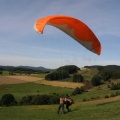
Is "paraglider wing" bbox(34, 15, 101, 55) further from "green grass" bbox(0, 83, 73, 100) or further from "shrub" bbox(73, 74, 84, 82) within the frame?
"shrub" bbox(73, 74, 84, 82)

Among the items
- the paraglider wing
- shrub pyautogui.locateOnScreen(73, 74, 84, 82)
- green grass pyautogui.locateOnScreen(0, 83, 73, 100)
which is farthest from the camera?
shrub pyautogui.locateOnScreen(73, 74, 84, 82)

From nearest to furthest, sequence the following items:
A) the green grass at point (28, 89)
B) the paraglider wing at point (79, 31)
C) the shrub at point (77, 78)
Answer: the paraglider wing at point (79, 31), the green grass at point (28, 89), the shrub at point (77, 78)

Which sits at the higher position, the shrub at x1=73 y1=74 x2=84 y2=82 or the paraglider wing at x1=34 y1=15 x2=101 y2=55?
the paraglider wing at x1=34 y1=15 x2=101 y2=55

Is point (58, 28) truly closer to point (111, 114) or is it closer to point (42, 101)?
point (111, 114)

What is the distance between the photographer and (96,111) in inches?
1076

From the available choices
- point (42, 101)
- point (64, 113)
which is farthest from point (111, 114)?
point (42, 101)

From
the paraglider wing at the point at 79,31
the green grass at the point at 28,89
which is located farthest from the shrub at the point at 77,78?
the paraglider wing at the point at 79,31

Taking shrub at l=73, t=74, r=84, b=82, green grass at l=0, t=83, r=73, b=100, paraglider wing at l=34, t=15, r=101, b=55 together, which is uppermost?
paraglider wing at l=34, t=15, r=101, b=55

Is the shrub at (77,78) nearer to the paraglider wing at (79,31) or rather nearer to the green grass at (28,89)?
the green grass at (28,89)

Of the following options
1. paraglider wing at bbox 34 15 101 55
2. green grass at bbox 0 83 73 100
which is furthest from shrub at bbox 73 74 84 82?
paraglider wing at bbox 34 15 101 55

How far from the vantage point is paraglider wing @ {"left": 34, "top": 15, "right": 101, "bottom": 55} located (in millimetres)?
23038

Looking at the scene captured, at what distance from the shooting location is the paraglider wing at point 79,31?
907 inches

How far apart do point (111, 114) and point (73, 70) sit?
91960 millimetres

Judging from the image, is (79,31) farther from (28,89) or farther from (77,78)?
(77,78)
